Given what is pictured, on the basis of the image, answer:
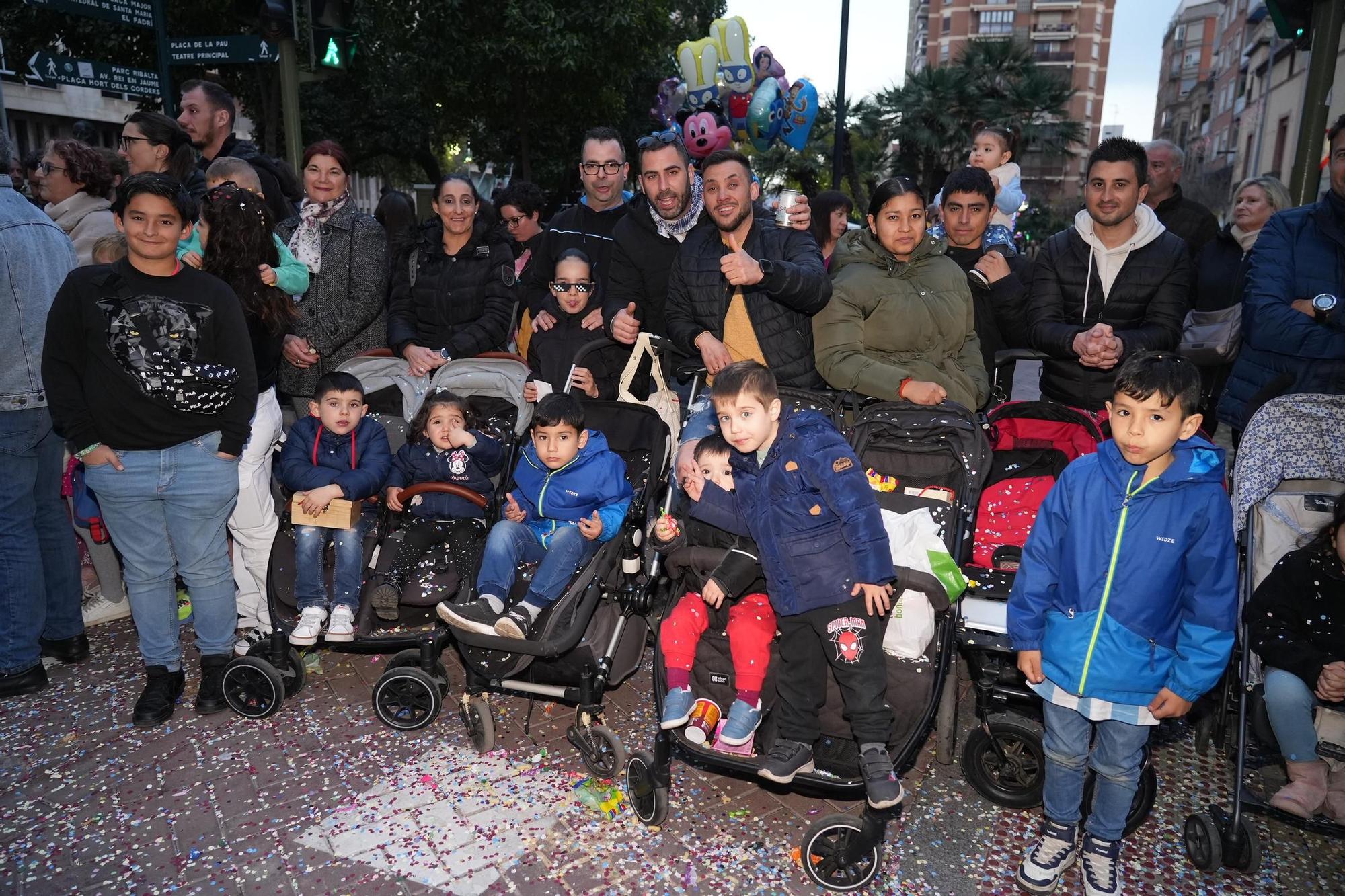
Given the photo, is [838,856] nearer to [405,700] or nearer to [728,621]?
[728,621]

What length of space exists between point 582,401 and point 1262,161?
123 feet

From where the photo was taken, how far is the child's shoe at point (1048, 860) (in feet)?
9.24

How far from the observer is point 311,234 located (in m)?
4.84

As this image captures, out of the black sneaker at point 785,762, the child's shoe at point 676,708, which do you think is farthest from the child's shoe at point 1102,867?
the child's shoe at point 676,708

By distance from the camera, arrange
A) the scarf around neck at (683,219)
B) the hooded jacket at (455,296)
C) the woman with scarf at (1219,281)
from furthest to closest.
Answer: the hooded jacket at (455,296) < the scarf around neck at (683,219) < the woman with scarf at (1219,281)

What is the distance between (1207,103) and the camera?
68688 mm

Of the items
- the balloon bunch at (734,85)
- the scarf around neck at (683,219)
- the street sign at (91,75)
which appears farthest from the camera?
the balloon bunch at (734,85)

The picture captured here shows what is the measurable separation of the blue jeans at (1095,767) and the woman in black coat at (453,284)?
136 inches

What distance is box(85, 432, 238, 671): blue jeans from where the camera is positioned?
3.59 metres

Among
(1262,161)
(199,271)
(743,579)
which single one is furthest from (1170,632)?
(1262,161)

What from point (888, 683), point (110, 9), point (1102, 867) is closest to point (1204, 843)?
point (1102, 867)

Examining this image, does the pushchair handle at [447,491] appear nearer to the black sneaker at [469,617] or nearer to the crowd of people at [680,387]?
the crowd of people at [680,387]

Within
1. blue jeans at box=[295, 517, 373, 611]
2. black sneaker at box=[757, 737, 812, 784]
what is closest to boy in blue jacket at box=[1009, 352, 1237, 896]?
black sneaker at box=[757, 737, 812, 784]

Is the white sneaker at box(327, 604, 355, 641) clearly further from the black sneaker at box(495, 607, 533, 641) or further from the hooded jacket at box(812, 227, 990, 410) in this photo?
the hooded jacket at box(812, 227, 990, 410)
